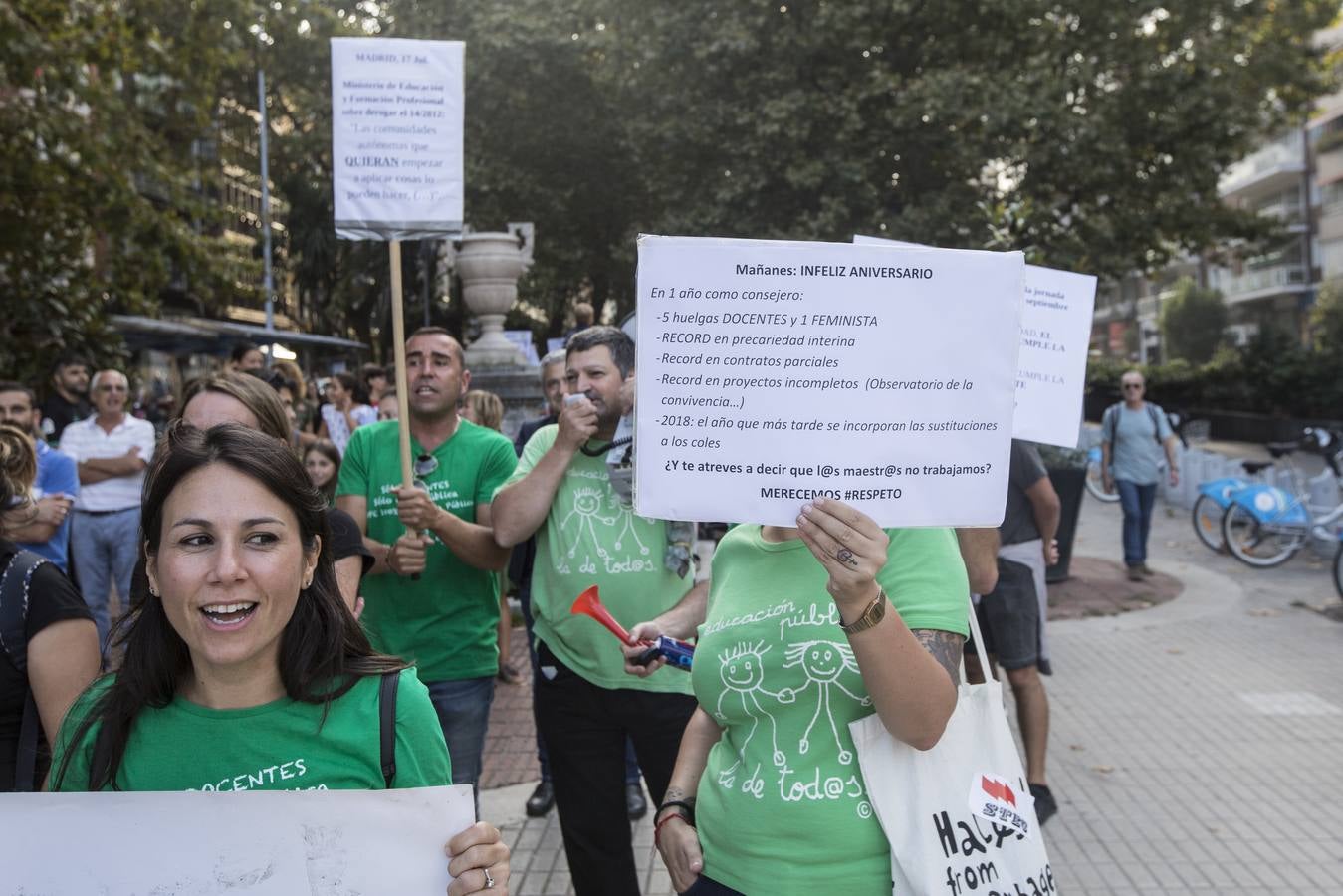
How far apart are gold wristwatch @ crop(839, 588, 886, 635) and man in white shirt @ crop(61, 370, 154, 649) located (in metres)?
→ 6.05

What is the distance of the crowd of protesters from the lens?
184 cm

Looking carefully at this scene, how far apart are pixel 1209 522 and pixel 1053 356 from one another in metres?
9.82

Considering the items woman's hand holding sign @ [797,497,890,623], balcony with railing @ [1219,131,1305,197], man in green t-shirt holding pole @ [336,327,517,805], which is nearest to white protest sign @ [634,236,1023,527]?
woman's hand holding sign @ [797,497,890,623]

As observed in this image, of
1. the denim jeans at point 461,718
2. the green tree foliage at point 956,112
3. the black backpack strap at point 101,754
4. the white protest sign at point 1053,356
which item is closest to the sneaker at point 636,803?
the denim jeans at point 461,718

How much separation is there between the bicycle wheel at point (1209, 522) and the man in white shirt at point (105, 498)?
10.3 m

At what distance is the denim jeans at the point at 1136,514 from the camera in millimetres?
10625

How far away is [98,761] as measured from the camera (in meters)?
1.83

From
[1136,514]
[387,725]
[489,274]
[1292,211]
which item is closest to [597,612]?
[387,725]

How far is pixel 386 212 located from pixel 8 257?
8.44m

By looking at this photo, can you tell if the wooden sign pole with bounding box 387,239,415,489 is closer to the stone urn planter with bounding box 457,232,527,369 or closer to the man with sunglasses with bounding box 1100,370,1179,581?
→ the stone urn planter with bounding box 457,232,527,369

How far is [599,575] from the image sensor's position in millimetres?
3443

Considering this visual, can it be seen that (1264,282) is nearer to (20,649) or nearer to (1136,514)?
(1136,514)

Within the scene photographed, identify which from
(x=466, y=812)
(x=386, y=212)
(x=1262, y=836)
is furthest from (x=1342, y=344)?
(x=466, y=812)

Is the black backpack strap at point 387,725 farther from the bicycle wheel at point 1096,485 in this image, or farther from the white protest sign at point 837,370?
the bicycle wheel at point 1096,485
